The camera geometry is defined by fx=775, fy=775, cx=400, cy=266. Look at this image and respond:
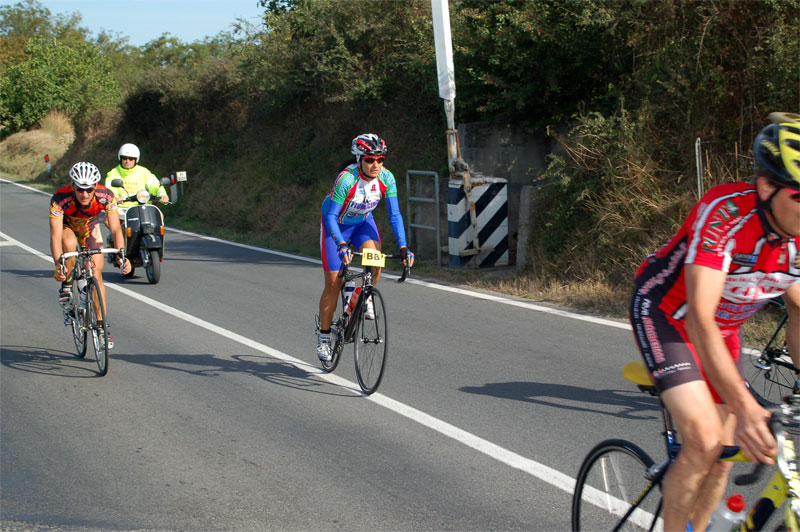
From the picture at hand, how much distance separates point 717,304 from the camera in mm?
2795

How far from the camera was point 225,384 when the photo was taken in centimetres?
689

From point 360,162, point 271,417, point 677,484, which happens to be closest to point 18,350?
point 271,417

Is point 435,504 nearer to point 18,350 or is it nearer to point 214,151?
point 18,350

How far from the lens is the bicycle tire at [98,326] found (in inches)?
286

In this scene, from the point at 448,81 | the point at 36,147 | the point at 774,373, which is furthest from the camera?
the point at 36,147

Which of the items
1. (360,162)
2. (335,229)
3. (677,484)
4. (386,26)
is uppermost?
(386,26)

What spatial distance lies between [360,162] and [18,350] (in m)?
4.59

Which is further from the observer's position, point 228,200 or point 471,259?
point 228,200

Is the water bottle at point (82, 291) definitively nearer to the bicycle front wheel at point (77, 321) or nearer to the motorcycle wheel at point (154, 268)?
the bicycle front wheel at point (77, 321)

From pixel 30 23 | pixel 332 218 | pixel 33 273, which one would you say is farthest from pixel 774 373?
Answer: pixel 30 23

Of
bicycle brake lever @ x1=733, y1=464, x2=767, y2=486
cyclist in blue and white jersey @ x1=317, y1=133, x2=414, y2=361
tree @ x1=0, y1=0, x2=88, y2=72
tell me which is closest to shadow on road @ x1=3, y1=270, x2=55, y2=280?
cyclist in blue and white jersey @ x1=317, y1=133, x2=414, y2=361

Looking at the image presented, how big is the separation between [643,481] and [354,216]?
4.17 m

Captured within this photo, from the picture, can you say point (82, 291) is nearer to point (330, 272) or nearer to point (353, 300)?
point (330, 272)

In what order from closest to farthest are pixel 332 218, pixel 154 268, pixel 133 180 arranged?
pixel 332 218 → pixel 154 268 → pixel 133 180
